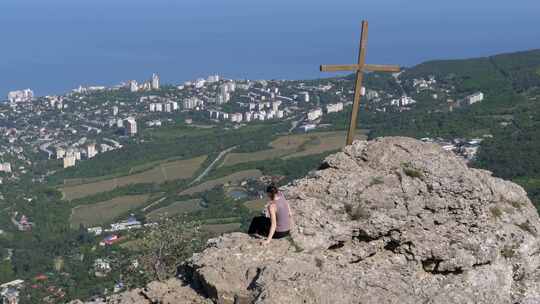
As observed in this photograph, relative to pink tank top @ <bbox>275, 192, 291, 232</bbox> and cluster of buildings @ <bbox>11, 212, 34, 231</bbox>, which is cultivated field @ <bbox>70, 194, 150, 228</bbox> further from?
pink tank top @ <bbox>275, 192, 291, 232</bbox>

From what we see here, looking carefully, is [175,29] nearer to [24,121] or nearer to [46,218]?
[24,121]

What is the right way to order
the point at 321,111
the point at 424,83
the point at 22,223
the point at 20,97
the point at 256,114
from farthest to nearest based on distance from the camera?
the point at 20,97 → the point at 424,83 → the point at 256,114 → the point at 321,111 → the point at 22,223

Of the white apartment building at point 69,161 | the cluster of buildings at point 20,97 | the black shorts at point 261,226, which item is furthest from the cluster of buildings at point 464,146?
the cluster of buildings at point 20,97

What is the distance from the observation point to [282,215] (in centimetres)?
828

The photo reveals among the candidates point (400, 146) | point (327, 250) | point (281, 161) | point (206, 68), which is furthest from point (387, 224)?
point (206, 68)

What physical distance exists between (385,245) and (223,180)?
4492 centimetres

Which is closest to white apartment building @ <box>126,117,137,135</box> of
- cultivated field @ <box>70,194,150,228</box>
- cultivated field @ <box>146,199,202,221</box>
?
cultivated field @ <box>70,194,150,228</box>

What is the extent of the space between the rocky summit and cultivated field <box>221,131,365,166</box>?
152 ft

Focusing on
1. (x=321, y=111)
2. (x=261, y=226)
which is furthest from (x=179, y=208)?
(x=261, y=226)

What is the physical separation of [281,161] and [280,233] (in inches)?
1851

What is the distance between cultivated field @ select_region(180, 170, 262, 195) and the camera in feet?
168

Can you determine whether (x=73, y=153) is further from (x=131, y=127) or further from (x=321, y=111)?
(x=321, y=111)

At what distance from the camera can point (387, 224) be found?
875cm

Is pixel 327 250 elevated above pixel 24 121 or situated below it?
above
